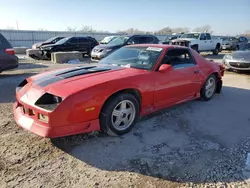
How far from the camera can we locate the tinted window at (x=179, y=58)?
4.58 m

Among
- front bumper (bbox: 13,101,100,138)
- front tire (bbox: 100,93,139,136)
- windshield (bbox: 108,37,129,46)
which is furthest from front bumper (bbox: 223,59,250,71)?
front bumper (bbox: 13,101,100,138)

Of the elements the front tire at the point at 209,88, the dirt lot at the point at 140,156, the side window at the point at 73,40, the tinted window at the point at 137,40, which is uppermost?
the tinted window at the point at 137,40

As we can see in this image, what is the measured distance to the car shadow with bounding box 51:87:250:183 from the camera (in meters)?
2.85

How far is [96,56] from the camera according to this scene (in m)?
13.0

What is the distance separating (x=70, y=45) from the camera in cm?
1633

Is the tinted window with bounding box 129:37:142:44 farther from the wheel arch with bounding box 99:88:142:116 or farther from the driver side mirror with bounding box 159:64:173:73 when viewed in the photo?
the wheel arch with bounding box 99:88:142:116

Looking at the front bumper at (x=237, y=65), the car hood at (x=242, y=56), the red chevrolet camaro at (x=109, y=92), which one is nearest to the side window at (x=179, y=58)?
the red chevrolet camaro at (x=109, y=92)

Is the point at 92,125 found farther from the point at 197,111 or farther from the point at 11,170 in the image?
the point at 197,111

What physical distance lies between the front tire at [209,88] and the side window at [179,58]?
75 centimetres

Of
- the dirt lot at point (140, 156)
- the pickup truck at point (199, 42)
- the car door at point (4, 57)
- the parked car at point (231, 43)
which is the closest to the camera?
the dirt lot at point (140, 156)

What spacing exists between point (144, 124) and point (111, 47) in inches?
382

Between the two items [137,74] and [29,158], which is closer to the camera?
[29,158]

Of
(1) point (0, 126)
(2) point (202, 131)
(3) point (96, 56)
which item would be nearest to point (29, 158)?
(1) point (0, 126)

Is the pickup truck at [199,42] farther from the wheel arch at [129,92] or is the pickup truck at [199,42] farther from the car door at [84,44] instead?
the wheel arch at [129,92]
